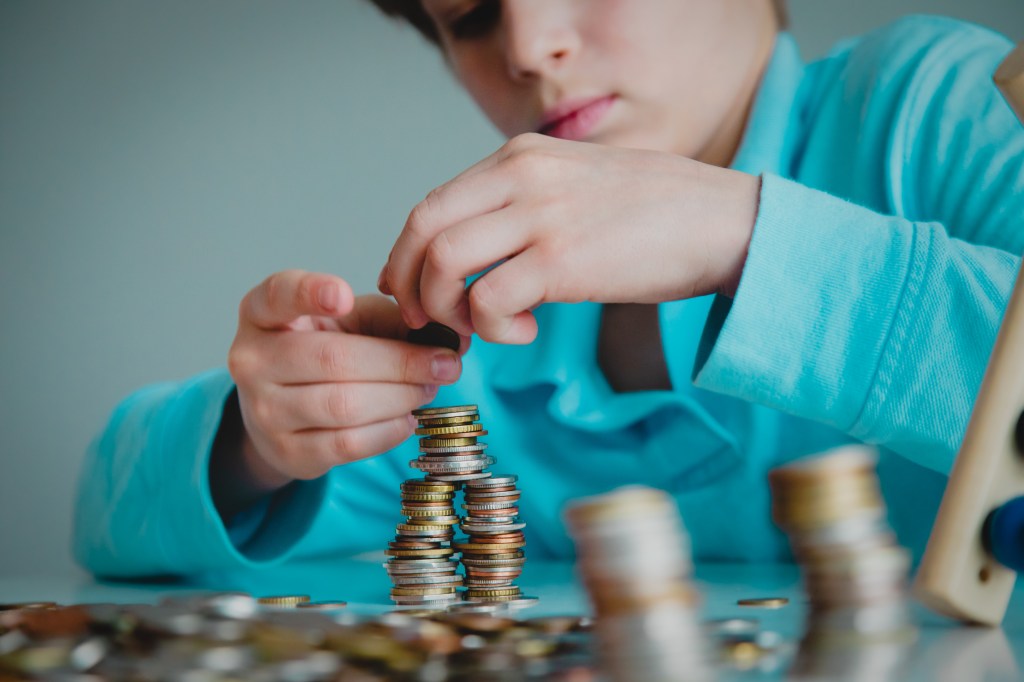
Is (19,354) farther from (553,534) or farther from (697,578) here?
(697,578)

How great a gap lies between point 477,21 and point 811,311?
1.61 feet

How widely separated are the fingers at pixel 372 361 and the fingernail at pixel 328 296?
0.07 m

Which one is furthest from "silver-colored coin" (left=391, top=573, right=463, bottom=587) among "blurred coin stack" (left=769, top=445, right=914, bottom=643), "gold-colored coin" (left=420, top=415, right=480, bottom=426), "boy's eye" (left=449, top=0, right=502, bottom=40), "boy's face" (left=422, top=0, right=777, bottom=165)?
"boy's eye" (left=449, top=0, right=502, bottom=40)

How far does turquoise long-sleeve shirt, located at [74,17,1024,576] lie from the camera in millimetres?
617

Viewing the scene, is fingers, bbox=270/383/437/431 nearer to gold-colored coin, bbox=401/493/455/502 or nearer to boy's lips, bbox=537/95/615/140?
gold-colored coin, bbox=401/493/455/502

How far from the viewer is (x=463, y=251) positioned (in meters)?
0.59

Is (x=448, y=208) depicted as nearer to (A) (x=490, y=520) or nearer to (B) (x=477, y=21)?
(A) (x=490, y=520)

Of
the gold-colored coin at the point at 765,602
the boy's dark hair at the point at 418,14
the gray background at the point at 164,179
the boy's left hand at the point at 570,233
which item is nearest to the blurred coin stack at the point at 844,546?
the gold-colored coin at the point at 765,602

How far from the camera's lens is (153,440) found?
39.1 inches

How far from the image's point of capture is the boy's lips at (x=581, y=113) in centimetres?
87

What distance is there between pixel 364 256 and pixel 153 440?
1.42 m

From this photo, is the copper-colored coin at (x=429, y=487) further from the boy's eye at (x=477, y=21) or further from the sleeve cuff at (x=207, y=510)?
the boy's eye at (x=477, y=21)

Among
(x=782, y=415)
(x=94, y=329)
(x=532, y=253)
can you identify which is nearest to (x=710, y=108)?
(x=782, y=415)

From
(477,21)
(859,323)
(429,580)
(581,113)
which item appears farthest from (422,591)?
(477,21)
